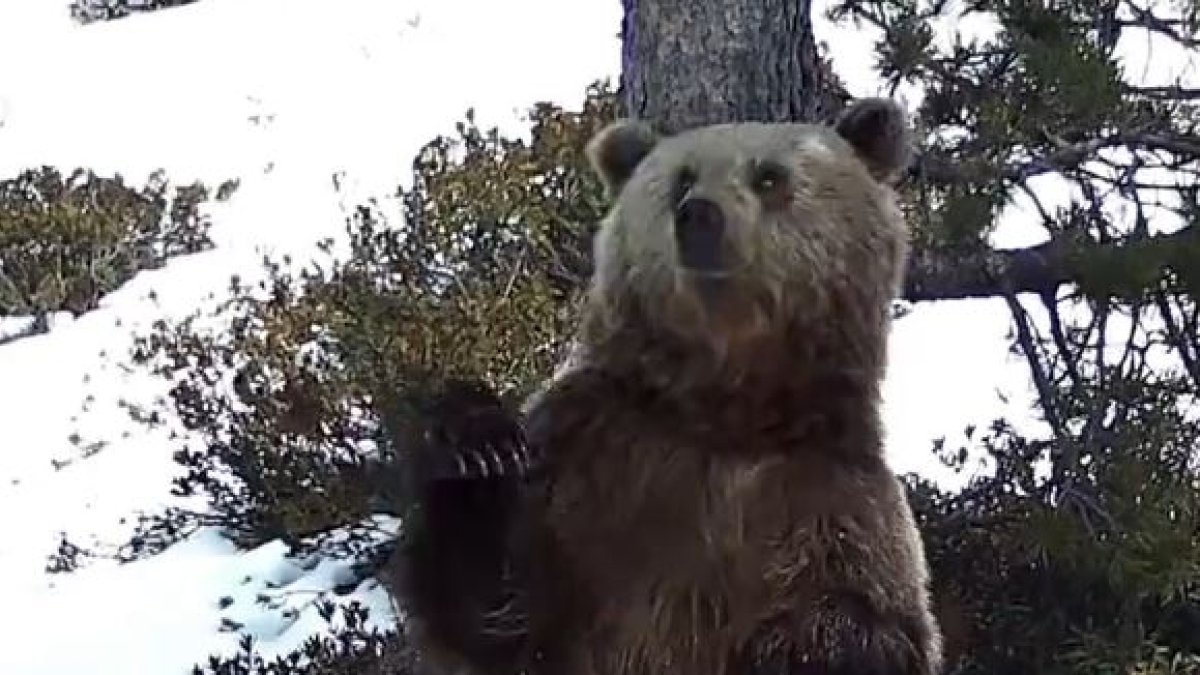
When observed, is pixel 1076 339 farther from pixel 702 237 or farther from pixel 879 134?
pixel 702 237

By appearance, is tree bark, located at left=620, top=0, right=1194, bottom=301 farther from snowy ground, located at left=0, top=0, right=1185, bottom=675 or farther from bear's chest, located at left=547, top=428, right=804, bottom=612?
bear's chest, located at left=547, top=428, right=804, bottom=612

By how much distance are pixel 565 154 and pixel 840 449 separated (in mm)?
3054

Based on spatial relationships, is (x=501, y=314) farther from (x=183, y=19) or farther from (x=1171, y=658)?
(x=183, y=19)

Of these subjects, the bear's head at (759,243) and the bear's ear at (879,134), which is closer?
the bear's head at (759,243)

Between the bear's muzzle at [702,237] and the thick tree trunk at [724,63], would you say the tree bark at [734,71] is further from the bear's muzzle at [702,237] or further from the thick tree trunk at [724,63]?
the bear's muzzle at [702,237]

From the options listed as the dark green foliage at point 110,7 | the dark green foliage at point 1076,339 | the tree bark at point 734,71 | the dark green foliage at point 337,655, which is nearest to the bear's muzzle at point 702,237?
the tree bark at point 734,71

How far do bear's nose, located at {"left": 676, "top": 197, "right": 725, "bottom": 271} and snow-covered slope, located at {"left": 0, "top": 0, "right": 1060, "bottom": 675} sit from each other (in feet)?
6.77

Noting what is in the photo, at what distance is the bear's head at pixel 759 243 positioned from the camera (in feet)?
10.3

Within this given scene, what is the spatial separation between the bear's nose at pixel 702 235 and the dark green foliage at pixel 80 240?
8001 millimetres

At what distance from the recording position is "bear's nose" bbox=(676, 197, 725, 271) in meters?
3.08

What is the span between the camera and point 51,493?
8.20 metres

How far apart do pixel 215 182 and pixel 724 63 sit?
8.40 m

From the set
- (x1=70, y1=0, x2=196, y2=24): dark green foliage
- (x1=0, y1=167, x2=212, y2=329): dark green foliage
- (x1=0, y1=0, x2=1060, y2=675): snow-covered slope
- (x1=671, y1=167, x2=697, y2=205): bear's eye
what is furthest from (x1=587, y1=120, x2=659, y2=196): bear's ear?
(x1=70, y1=0, x2=196, y2=24): dark green foliage

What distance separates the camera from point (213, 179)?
40.6ft
